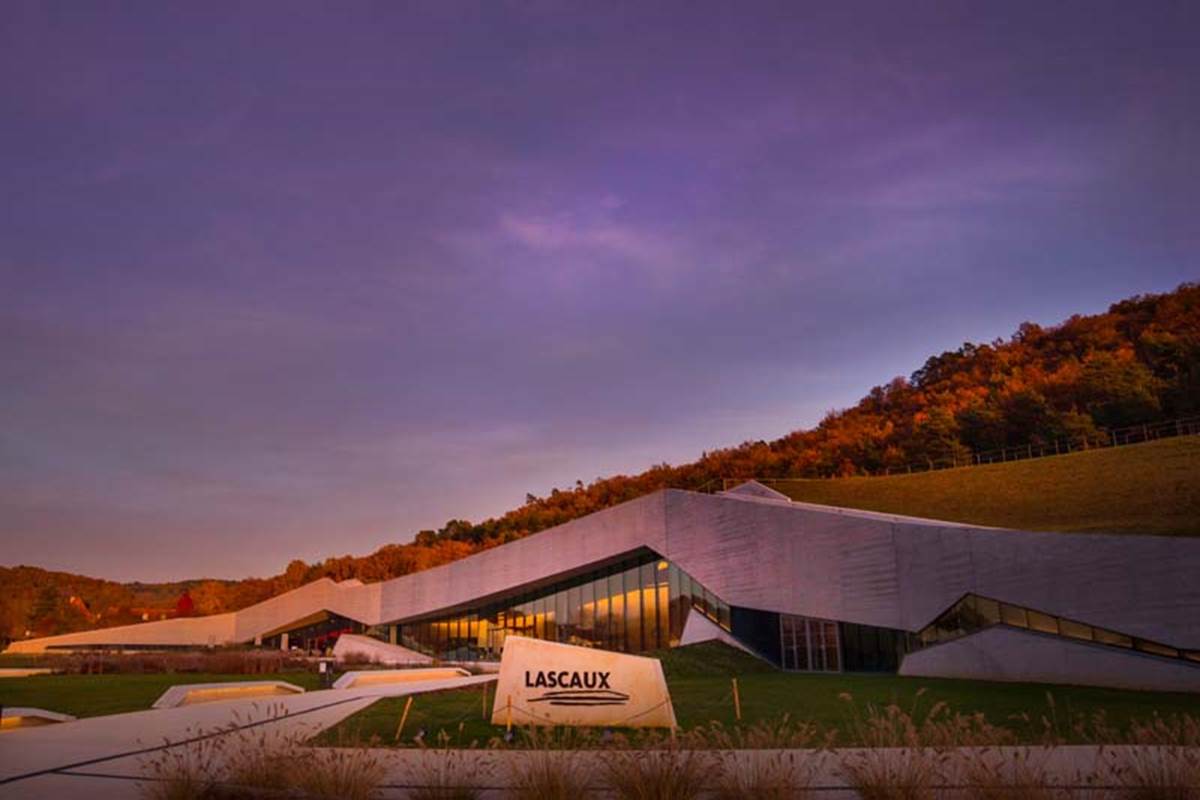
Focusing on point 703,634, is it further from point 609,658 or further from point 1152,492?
point 609,658

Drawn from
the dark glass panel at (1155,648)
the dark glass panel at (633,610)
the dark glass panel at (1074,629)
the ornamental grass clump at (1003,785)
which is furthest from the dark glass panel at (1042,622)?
the dark glass panel at (633,610)

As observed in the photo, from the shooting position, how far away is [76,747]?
12320 millimetres

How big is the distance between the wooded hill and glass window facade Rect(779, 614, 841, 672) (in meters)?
23.9

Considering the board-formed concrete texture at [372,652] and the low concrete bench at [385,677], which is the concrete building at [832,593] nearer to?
the board-formed concrete texture at [372,652]

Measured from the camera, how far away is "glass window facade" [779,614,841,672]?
35.5m

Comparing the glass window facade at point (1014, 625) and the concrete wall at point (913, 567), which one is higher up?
the concrete wall at point (913, 567)

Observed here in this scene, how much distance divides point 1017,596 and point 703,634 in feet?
53.6

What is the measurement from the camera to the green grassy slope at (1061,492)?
3575cm

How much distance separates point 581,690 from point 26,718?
9.60 meters

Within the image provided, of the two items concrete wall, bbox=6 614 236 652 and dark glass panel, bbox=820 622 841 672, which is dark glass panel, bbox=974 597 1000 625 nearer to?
dark glass panel, bbox=820 622 841 672

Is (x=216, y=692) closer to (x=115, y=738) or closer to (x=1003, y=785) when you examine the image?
(x=115, y=738)

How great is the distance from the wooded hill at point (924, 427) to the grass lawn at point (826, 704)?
114 ft

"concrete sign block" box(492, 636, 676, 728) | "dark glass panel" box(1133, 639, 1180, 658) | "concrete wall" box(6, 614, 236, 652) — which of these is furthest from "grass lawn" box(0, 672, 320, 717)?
"concrete wall" box(6, 614, 236, 652)

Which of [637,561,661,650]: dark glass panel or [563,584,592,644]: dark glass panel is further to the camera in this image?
[563,584,592,644]: dark glass panel
